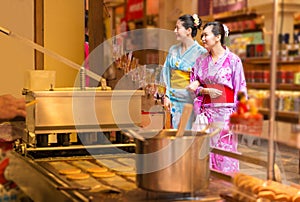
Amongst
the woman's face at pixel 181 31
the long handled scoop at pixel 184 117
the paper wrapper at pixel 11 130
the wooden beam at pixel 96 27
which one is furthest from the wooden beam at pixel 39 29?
the long handled scoop at pixel 184 117

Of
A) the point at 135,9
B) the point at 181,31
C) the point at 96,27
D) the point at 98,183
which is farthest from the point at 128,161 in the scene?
the point at 135,9

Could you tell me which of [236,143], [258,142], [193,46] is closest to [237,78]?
[193,46]

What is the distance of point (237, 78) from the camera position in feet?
10.0

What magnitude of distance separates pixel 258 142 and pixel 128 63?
2.22 metres

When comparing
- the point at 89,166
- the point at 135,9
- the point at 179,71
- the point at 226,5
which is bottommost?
the point at 89,166

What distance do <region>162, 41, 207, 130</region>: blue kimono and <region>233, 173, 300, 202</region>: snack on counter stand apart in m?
2.07

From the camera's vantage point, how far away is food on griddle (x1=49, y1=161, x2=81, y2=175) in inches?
67.4

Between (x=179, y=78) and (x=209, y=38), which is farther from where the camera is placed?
(x=179, y=78)

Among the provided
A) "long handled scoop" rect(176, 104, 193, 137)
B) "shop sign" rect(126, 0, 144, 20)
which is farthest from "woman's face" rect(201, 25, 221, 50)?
"shop sign" rect(126, 0, 144, 20)

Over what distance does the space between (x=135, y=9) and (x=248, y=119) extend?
5482 millimetres

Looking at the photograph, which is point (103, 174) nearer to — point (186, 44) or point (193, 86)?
point (193, 86)

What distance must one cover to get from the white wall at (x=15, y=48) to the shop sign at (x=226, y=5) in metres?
1.53

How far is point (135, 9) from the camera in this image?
6652mm

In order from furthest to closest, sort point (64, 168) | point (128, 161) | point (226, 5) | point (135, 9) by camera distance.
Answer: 1. point (135, 9)
2. point (226, 5)
3. point (128, 161)
4. point (64, 168)
